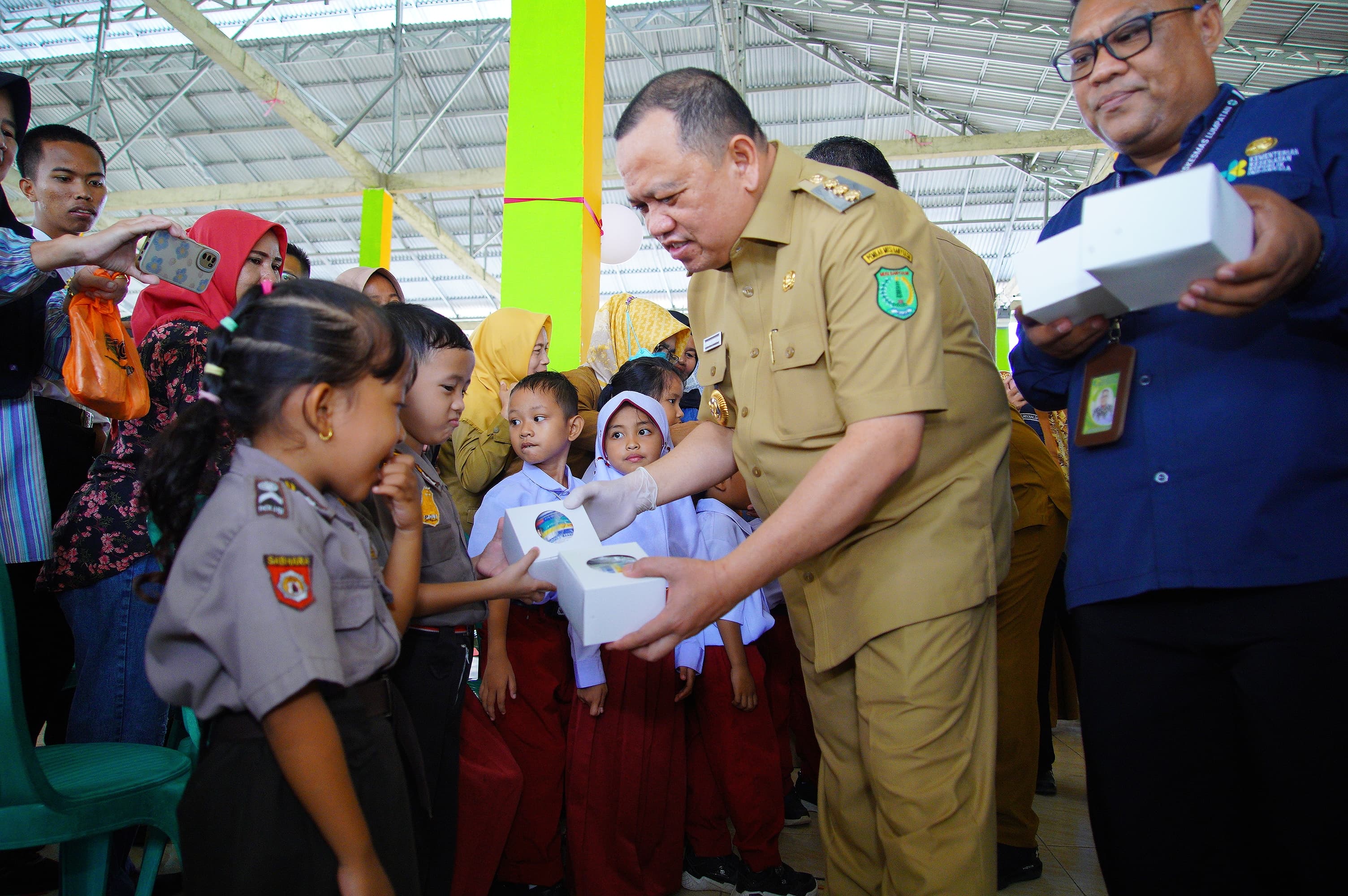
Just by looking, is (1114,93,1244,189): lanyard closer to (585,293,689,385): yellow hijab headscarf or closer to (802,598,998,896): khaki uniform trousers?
(802,598,998,896): khaki uniform trousers

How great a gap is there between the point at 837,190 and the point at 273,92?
824 cm

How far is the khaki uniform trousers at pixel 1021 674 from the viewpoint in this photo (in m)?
2.04

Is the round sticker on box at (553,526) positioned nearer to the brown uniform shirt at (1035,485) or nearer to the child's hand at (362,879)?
the child's hand at (362,879)

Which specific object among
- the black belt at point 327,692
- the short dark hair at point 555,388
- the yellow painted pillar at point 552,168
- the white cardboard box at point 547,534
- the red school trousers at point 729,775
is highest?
the yellow painted pillar at point 552,168

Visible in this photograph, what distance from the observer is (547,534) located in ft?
4.86

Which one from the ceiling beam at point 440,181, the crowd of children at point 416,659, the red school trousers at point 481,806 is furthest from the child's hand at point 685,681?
the ceiling beam at point 440,181

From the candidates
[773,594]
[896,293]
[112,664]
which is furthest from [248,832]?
[773,594]

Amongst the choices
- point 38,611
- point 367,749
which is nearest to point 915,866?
point 367,749

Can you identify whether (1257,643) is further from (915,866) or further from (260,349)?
(260,349)

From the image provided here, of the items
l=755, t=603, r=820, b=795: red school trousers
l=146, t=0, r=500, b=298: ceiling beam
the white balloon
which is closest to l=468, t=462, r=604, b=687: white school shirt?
l=755, t=603, r=820, b=795: red school trousers

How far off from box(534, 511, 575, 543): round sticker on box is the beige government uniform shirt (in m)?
0.34

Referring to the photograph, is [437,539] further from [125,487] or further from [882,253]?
[882,253]

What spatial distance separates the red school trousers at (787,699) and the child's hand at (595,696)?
0.63m

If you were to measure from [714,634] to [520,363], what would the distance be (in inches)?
43.7
